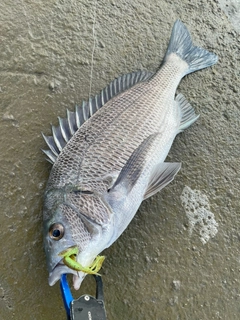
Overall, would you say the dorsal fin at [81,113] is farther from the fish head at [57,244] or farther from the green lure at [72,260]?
the green lure at [72,260]

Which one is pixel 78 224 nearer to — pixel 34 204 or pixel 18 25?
pixel 34 204

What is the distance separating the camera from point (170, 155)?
2531 millimetres

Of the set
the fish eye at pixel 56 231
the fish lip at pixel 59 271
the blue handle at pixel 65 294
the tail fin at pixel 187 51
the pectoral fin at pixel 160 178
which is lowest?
the blue handle at pixel 65 294

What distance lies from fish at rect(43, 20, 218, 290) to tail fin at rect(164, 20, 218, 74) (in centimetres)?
14

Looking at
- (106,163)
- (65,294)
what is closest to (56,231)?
(65,294)

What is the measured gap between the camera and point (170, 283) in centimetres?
224

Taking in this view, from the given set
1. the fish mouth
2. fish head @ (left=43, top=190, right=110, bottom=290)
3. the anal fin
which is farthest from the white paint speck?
the fish mouth

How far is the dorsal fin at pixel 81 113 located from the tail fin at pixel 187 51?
14.7 inches

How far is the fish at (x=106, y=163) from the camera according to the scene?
1841 millimetres

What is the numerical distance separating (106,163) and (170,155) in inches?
24.7

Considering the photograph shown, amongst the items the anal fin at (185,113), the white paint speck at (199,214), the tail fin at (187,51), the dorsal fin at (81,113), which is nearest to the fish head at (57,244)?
the dorsal fin at (81,113)

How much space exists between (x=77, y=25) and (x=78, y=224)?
1.54m

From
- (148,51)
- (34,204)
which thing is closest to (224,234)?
(34,204)

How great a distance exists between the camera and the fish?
1.84 meters
